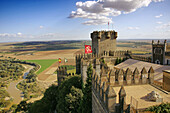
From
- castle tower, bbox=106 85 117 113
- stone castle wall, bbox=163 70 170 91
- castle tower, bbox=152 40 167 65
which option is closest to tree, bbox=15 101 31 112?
castle tower, bbox=152 40 167 65

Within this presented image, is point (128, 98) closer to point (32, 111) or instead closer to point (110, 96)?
point (110, 96)

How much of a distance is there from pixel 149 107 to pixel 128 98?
187 centimetres

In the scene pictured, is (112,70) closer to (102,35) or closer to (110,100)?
(110,100)

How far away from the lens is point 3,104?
64.1 meters

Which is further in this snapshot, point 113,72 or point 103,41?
point 103,41

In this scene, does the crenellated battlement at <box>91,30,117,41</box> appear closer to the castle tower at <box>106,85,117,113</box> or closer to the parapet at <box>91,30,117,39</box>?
the parapet at <box>91,30,117,39</box>

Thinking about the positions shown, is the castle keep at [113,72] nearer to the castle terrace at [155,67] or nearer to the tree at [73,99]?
the castle terrace at [155,67]

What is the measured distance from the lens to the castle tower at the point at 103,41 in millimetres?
35112

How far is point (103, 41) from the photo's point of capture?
35531mm

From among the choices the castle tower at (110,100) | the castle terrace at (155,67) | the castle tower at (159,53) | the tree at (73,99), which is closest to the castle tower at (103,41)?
the castle terrace at (155,67)

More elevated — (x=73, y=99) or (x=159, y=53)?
(x=159, y=53)

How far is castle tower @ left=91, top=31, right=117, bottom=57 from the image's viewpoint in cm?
3511

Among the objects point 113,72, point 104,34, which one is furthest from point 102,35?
point 113,72

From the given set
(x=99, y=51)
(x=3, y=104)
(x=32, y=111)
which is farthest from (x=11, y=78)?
(x=99, y=51)
